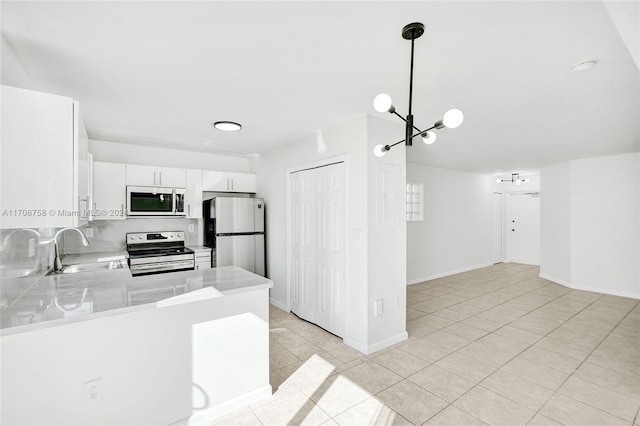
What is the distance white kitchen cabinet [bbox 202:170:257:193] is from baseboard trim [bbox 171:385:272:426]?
3.20m

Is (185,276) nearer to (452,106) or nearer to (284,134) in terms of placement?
(284,134)

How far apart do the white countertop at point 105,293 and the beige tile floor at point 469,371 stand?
0.92 meters

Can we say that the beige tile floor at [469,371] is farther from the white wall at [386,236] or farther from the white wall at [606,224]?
the white wall at [606,224]

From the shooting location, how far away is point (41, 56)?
193cm

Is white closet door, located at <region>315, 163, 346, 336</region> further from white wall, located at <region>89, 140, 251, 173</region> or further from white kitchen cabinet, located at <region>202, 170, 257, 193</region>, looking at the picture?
white wall, located at <region>89, 140, 251, 173</region>

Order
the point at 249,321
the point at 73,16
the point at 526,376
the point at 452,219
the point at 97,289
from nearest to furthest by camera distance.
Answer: the point at 73,16 < the point at 97,289 < the point at 249,321 < the point at 526,376 < the point at 452,219

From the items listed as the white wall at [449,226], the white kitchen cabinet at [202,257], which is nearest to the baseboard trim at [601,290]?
the white wall at [449,226]

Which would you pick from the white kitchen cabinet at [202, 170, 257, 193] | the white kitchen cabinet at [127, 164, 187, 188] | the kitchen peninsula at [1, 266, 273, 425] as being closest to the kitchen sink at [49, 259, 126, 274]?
the kitchen peninsula at [1, 266, 273, 425]

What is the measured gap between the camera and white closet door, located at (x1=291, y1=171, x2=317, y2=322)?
3.85 m

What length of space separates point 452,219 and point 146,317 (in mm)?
6501

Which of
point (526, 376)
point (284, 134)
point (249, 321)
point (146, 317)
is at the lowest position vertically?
point (526, 376)

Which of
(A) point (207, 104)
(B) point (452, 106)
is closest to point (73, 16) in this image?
(A) point (207, 104)

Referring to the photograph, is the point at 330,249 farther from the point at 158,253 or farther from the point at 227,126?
the point at 158,253

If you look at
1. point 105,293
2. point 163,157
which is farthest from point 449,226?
point 105,293
